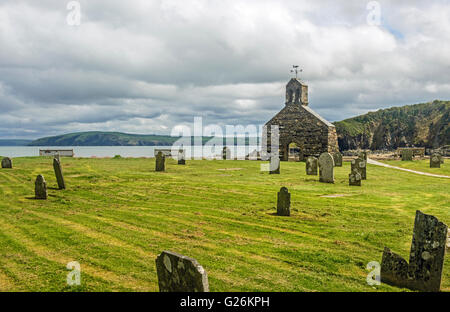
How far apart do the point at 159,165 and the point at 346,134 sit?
202 ft

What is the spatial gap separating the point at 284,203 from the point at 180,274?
27.4ft

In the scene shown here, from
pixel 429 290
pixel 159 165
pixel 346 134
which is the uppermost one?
pixel 346 134

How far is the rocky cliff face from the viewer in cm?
7638

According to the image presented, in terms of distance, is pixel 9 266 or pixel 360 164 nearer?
pixel 9 266

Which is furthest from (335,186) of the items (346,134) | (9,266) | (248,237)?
(346,134)

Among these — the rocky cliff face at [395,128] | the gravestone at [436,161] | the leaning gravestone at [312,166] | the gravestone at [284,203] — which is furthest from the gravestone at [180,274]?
the rocky cliff face at [395,128]

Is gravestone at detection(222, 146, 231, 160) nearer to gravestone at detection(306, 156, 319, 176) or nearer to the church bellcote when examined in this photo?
the church bellcote

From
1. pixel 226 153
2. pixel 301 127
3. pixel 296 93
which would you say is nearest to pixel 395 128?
pixel 296 93

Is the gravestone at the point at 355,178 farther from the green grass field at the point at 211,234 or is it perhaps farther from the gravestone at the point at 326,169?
the green grass field at the point at 211,234

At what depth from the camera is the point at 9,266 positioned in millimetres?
8133

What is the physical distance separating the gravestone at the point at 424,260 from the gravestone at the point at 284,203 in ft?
18.2

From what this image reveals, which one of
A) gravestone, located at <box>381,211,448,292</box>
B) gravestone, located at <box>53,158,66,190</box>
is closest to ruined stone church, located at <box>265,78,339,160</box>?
gravestone, located at <box>53,158,66,190</box>

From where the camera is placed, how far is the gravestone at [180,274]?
16.1 feet
